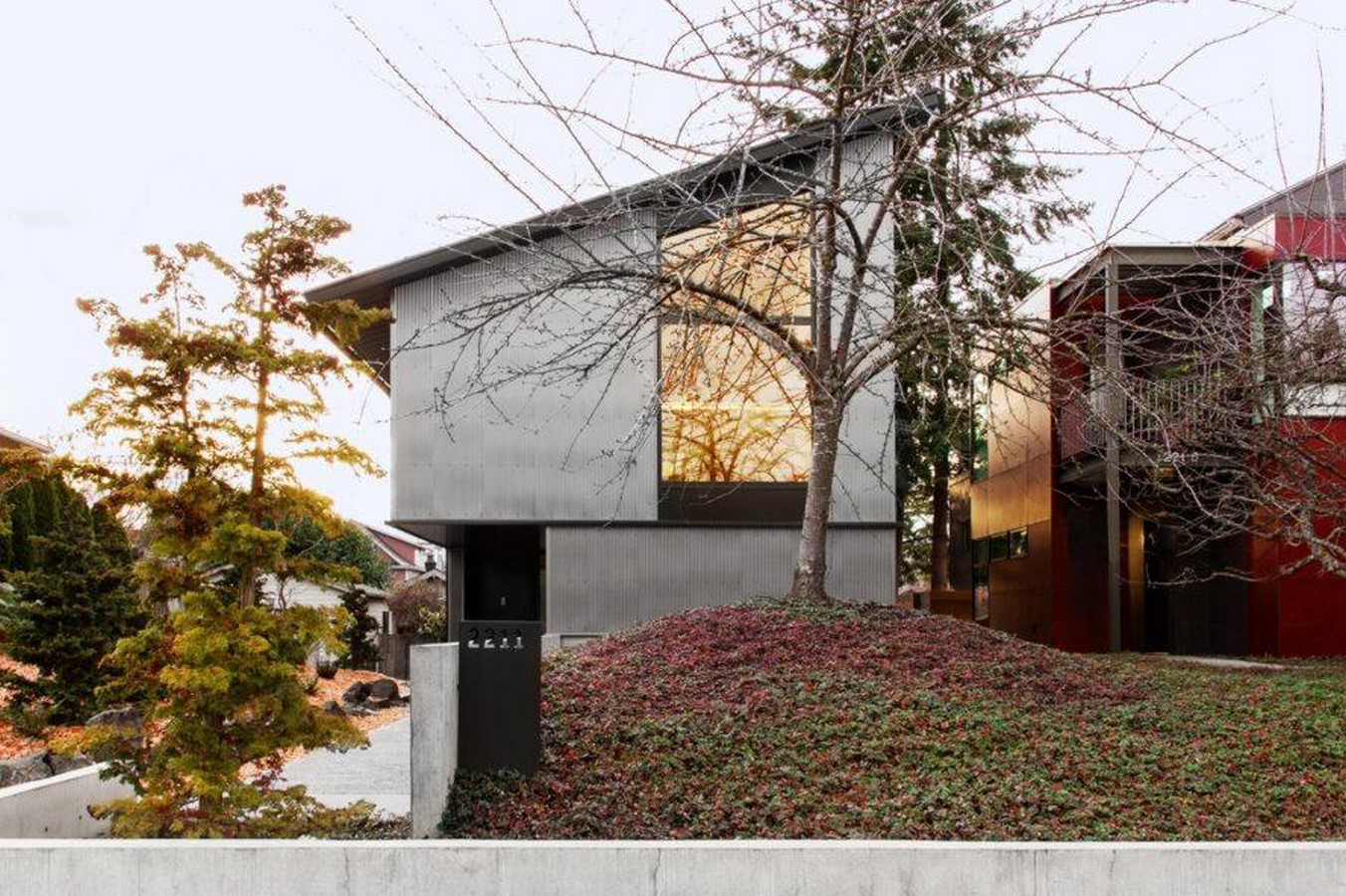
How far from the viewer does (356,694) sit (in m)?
17.3

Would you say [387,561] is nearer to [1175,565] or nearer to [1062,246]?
[1175,565]

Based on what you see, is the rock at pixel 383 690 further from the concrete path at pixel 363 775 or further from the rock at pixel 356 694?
the concrete path at pixel 363 775

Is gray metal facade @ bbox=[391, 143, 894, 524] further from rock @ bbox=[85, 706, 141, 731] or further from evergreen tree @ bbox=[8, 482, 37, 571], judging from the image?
→ evergreen tree @ bbox=[8, 482, 37, 571]

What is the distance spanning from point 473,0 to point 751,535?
397 inches

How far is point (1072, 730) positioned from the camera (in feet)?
25.8

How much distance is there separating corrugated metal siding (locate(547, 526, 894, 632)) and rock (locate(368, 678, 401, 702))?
312 cm

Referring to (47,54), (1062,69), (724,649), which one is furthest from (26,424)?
(1062,69)

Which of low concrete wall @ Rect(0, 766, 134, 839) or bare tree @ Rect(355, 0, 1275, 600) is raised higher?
bare tree @ Rect(355, 0, 1275, 600)

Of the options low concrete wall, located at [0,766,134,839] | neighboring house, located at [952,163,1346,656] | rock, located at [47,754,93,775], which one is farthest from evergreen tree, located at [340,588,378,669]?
low concrete wall, located at [0,766,134,839]

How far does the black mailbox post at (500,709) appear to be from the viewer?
6887 mm

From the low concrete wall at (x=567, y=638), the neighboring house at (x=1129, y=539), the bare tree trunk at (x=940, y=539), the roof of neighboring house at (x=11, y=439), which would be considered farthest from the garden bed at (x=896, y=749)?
the roof of neighboring house at (x=11, y=439)

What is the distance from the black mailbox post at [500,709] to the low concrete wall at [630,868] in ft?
5.35

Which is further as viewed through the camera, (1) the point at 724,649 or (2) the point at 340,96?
(1) the point at 724,649

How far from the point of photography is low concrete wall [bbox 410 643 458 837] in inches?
249
